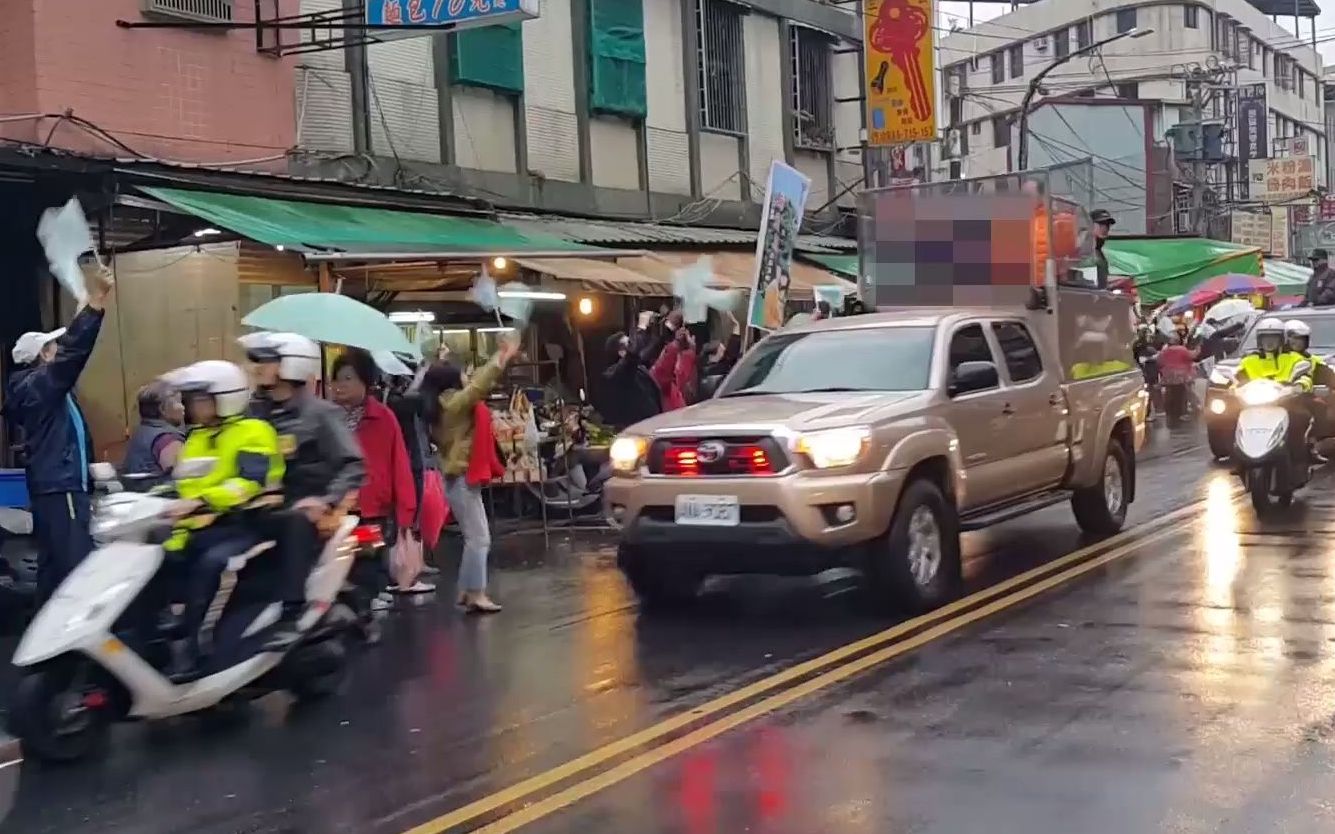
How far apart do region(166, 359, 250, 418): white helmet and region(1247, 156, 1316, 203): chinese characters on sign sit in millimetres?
45182

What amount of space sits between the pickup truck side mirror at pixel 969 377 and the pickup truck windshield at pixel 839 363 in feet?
0.62

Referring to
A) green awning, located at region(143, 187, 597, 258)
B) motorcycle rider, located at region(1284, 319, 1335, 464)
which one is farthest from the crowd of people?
motorcycle rider, located at region(1284, 319, 1335, 464)

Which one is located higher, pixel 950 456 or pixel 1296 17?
pixel 1296 17

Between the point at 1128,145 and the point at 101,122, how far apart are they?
137 feet

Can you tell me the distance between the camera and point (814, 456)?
8516 millimetres

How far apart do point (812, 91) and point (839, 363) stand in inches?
614

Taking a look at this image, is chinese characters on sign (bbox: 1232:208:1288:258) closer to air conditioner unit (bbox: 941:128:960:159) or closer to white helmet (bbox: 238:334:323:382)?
air conditioner unit (bbox: 941:128:960:159)

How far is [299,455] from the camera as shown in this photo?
7.15 meters

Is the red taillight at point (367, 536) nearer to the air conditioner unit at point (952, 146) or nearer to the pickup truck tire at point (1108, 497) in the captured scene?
the pickup truck tire at point (1108, 497)

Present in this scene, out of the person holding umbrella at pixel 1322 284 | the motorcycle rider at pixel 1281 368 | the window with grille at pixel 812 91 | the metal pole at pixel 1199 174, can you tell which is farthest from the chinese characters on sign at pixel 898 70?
the metal pole at pixel 1199 174

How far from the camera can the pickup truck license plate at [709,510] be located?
858cm

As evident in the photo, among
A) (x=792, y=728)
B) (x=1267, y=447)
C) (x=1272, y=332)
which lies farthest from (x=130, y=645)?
(x=1272, y=332)

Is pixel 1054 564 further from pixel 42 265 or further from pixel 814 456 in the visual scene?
pixel 42 265

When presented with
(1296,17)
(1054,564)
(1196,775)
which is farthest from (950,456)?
(1296,17)
